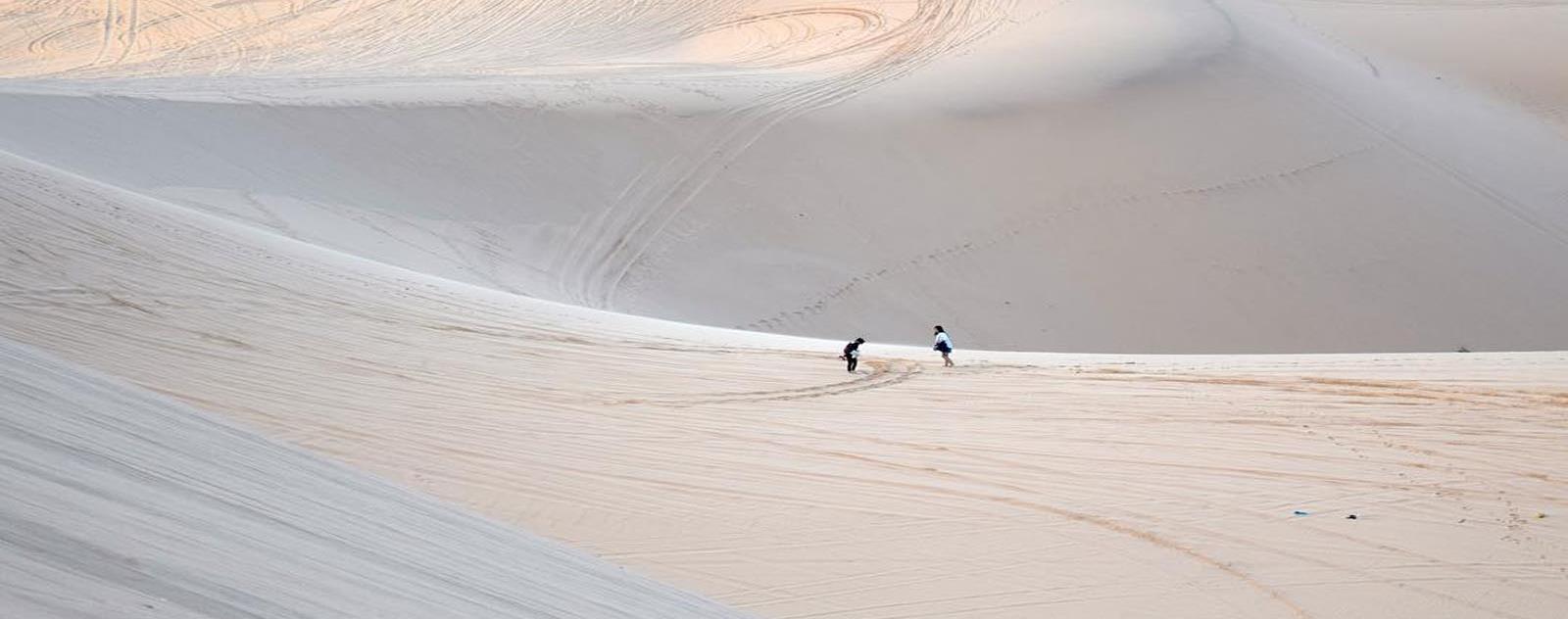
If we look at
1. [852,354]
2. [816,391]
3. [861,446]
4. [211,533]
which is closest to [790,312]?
[852,354]

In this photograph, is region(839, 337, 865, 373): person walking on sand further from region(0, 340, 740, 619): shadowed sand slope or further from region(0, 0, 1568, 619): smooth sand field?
region(0, 340, 740, 619): shadowed sand slope

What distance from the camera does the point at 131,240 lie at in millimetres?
9906

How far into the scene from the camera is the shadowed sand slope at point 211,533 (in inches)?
86.3

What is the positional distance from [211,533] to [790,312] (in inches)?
629

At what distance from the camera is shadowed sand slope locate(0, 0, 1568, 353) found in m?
18.7

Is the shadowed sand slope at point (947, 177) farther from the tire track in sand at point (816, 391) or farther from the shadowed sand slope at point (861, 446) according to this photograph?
the shadowed sand slope at point (861, 446)

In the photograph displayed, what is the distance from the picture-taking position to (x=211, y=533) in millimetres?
2641

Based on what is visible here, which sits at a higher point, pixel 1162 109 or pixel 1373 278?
pixel 1162 109

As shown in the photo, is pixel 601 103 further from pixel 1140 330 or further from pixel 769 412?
pixel 769 412

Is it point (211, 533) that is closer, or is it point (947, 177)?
point (211, 533)

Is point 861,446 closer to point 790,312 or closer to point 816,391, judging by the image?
point 816,391

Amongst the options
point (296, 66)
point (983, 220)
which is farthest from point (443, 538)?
point (296, 66)

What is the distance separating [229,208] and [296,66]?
13410 mm

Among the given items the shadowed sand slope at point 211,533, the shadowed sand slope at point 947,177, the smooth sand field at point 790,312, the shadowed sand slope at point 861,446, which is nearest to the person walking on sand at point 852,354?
the shadowed sand slope at point 861,446
